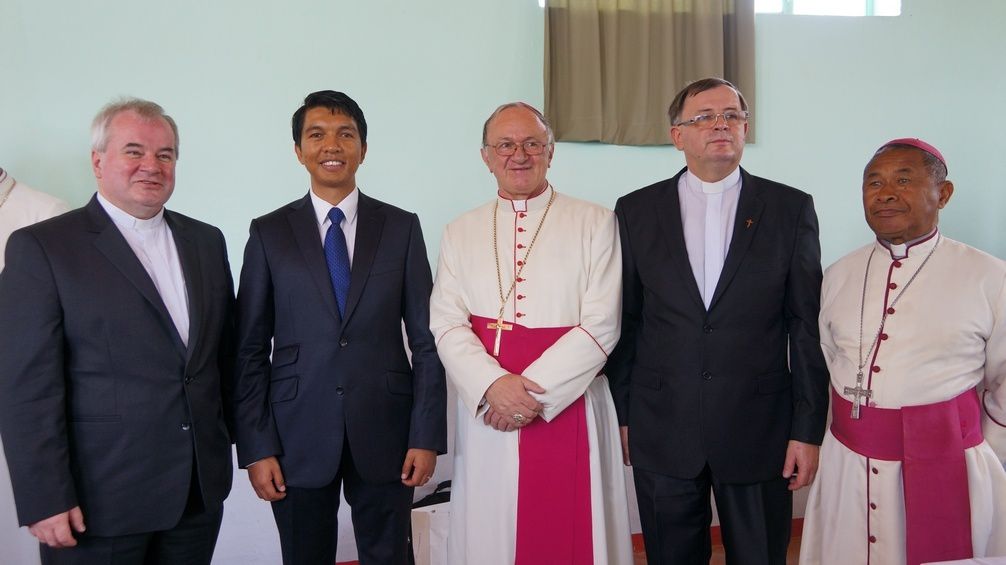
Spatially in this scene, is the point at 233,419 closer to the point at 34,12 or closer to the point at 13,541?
the point at 13,541

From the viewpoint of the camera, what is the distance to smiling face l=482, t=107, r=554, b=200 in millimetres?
2305

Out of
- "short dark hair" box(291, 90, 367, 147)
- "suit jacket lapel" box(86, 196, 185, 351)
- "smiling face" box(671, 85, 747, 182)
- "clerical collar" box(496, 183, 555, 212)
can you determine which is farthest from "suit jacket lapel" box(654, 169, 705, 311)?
"suit jacket lapel" box(86, 196, 185, 351)

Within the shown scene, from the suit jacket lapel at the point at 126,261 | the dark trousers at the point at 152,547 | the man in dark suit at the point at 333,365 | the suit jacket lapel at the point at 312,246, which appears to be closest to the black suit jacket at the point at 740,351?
the man in dark suit at the point at 333,365

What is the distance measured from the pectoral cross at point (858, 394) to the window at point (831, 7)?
238 cm

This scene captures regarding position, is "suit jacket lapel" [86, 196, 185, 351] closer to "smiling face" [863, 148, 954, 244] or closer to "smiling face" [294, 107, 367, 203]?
"smiling face" [294, 107, 367, 203]

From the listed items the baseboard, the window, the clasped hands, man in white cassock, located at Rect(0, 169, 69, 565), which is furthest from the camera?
the window

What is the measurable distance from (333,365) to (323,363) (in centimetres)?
3

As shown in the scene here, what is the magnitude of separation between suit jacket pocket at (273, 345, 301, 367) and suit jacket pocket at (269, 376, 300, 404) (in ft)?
0.16

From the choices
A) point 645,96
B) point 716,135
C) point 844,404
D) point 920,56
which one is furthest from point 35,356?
point 920,56

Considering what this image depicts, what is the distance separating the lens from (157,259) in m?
2.01

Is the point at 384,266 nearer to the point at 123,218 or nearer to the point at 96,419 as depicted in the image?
the point at 123,218

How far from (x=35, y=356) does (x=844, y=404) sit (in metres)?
2.15

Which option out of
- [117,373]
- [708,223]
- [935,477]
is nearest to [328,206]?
[117,373]

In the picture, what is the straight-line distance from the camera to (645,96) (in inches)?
141
